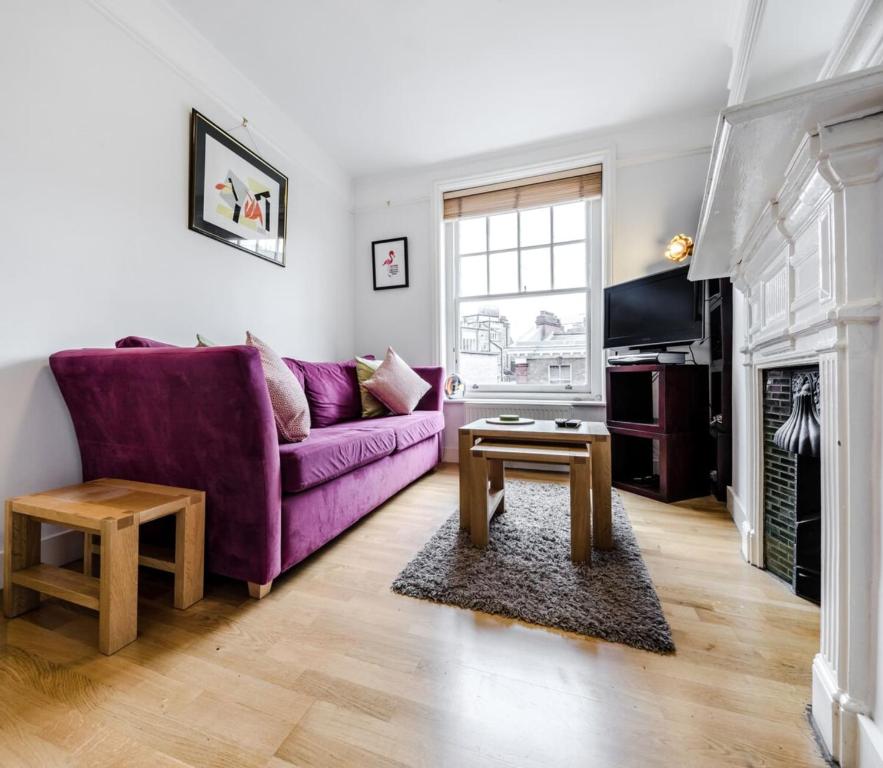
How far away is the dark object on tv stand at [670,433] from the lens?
231 cm

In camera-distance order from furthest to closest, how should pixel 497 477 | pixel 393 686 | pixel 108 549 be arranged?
pixel 497 477 < pixel 108 549 < pixel 393 686

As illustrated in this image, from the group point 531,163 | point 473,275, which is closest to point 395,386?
point 473,275

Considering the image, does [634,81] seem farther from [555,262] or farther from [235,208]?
[235,208]

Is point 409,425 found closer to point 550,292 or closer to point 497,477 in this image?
point 497,477

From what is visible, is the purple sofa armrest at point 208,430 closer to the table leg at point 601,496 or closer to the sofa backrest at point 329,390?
the sofa backrest at point 329,390

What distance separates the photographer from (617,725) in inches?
32.8

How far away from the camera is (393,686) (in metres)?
0.94

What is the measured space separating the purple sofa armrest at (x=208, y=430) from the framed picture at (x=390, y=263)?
247cm

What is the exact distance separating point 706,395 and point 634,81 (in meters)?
2.09

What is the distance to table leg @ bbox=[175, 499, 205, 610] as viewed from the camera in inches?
48.4

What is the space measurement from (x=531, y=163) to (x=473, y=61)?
1048 millimetres

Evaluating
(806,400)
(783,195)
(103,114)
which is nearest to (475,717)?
(806,400)

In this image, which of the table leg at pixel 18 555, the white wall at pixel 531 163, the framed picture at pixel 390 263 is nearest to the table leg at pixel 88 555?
the table leg at pixel 18 555

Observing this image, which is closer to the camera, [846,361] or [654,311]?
[846,361]
